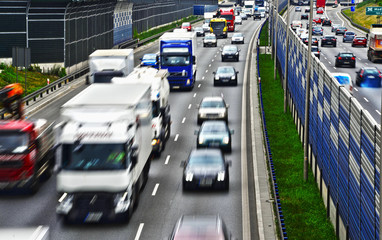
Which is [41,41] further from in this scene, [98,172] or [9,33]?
[98,172]

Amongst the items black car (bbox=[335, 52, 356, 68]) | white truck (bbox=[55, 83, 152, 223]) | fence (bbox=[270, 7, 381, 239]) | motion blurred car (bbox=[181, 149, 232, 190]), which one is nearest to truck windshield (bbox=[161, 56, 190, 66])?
black car (bbox=[335, 52, 356, 68])

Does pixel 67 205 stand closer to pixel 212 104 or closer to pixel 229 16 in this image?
pixel 212 104

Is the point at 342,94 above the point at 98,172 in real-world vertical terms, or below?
above

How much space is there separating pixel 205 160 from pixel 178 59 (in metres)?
25.4

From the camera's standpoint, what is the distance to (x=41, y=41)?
196ft

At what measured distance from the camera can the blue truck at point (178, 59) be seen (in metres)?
51.3

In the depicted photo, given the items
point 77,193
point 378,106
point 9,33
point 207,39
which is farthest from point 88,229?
point 207,39

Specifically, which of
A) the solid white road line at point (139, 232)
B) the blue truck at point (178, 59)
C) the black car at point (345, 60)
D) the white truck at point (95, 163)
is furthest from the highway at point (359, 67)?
the white truck at point (95, 163)

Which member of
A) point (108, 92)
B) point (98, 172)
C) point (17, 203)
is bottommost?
point (17, 203)

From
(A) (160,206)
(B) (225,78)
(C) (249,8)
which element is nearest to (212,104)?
(A) (160,206)

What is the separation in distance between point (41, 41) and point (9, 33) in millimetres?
2965

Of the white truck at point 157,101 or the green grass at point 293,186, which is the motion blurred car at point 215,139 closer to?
the white truck at point 157,101

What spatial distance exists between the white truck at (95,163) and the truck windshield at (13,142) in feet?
12.0

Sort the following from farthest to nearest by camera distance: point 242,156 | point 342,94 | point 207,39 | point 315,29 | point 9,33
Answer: point 315,29 → point 207,39 → point 9,33 → point 242,156 → point 342,94
